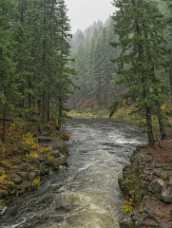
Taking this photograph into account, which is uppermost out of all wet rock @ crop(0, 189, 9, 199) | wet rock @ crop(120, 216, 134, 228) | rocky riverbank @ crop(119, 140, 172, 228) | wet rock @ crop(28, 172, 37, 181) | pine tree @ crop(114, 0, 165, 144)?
pine tree @ crop(114, 0, 165, 144)

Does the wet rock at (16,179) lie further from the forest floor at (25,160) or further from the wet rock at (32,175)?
the wet rock at (32,175)

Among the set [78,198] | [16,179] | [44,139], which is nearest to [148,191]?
[78,198]

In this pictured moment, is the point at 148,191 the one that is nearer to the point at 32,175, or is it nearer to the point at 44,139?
the point at 32,175

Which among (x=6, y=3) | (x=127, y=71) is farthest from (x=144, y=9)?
(x=6, y=3)

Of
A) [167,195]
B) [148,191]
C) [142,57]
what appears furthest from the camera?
[142,57]

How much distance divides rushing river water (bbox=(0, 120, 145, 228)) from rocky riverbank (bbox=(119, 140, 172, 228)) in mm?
723

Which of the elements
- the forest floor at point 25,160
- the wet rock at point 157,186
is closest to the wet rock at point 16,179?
the forest floor at point 25,160

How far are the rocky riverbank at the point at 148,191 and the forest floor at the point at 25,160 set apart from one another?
553cm

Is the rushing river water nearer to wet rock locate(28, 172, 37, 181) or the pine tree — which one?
wet rock locate(28, 172, 37, 181)

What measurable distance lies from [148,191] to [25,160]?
9.43 metres

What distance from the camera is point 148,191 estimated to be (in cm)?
1638

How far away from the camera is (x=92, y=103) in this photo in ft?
276

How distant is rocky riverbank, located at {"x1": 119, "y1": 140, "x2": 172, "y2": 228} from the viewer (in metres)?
13.6

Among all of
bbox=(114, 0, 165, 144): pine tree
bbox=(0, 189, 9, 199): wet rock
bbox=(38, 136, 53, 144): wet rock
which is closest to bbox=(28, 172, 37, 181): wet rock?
bbox=(0, 189, 9, 199): wet rock
